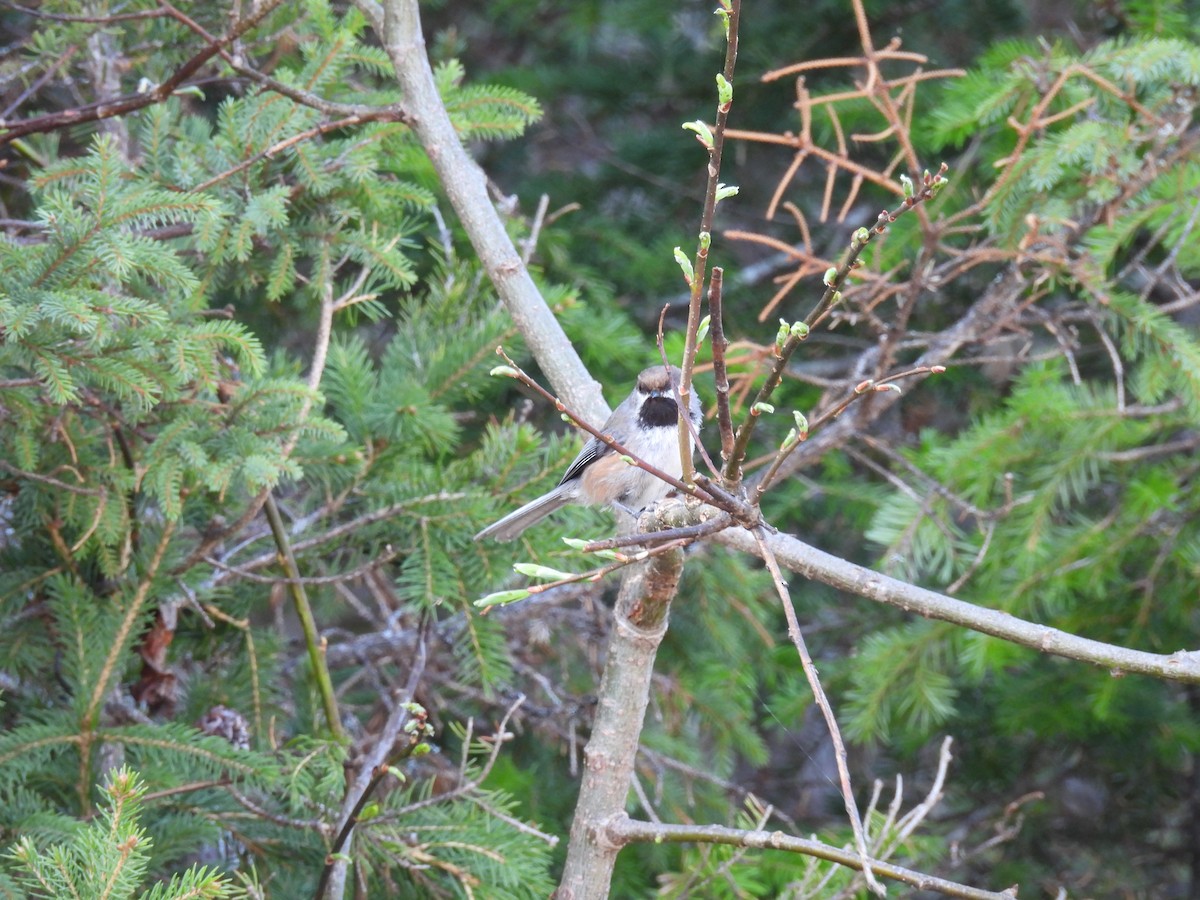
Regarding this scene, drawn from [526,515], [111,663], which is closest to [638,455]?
[526,515]

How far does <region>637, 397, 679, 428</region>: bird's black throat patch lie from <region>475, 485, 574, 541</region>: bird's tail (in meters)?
0.35

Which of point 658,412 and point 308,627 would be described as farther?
point 658,412

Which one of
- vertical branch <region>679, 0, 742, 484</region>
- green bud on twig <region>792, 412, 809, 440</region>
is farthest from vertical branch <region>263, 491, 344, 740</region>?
green bud on twig <region>792, 412, 809, 440</region>

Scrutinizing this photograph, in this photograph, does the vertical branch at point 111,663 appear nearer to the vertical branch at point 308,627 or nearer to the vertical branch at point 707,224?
the vertical branch at point 308,627

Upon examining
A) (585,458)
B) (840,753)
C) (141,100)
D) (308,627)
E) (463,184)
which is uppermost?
(141,100)

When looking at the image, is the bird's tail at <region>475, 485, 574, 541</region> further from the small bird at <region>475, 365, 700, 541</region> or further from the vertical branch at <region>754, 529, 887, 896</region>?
the vertical branch at <region>754, 529, 887, 896</region>

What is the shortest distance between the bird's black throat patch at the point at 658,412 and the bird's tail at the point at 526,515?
0.35m

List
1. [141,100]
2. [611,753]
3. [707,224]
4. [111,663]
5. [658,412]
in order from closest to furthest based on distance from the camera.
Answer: [707,224] < [611,753] < [111,663] < [141,100] < [658,412]

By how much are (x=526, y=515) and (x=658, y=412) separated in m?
0.56

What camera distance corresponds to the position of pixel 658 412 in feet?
11.5

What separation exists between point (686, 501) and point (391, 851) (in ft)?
3.73

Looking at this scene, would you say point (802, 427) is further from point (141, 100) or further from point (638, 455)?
point (141, 100)

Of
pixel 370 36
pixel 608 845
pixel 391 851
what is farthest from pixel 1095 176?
pixel 370 36

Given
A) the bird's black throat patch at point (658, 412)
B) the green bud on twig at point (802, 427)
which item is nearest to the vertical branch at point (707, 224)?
the green bud on twig at point (802, 427)
